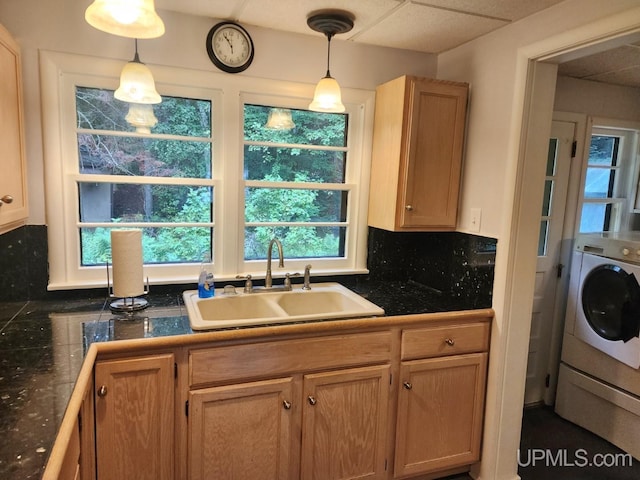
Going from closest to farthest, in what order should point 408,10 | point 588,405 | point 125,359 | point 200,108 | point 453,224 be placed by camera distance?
point 125,359 → point 408,10 → point 200,108 → point 453,224 → point 588,405

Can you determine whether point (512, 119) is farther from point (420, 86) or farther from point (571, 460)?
point (571, 460)

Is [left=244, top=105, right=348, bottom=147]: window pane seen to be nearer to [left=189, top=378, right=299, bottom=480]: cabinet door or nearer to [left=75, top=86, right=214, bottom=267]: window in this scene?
[left=75, top=86, right=214, bottom=267]: window

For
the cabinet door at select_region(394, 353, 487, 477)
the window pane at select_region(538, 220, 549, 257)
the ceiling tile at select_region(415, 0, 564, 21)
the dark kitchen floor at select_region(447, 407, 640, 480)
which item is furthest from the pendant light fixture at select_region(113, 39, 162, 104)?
the window pane at select_region(538, 220, 549, 257)

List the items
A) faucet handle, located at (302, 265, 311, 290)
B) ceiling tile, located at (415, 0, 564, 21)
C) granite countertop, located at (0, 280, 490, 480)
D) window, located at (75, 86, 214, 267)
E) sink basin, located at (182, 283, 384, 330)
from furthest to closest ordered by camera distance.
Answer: faucet handle, located at (302, 265, 311, 290) < window, located at (75, 86, 214, 267) < sink basin, located at (182, 283, 384, 330) < ceiling tile, located at (415, 0, 564, 21) < granite countertop, located at (0, 280, 490, 480)

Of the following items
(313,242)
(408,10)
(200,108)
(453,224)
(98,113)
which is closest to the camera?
(408,10)

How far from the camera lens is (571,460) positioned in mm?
2432

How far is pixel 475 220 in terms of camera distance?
2217mm

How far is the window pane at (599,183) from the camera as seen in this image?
2994 millimetres

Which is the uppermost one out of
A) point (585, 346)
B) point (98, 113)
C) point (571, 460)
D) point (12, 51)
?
point (12, 51)

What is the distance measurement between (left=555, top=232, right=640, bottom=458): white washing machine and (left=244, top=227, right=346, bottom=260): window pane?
156cm

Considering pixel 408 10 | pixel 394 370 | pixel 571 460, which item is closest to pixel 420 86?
pixel 408 10

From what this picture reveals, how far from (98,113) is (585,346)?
3.10 metres

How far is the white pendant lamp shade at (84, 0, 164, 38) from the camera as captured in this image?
109cm
